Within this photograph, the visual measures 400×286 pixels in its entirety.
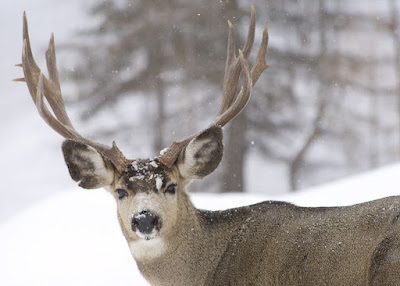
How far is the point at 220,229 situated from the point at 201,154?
54 cm

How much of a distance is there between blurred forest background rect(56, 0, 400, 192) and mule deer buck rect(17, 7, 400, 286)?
27.9 feet

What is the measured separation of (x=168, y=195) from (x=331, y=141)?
429 inches

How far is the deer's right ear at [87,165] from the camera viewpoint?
17.0 feet

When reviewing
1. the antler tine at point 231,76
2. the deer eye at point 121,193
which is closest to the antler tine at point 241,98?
the antler tine at point 231,76

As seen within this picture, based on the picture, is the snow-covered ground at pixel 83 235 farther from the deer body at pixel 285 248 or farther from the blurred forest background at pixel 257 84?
the blurred forest background at pixel 257 84

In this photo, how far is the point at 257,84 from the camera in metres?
14.4

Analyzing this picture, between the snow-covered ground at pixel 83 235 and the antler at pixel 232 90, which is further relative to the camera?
the snow-covered ground at pixel 83 235

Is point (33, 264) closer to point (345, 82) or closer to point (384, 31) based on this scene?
point (345, 82)

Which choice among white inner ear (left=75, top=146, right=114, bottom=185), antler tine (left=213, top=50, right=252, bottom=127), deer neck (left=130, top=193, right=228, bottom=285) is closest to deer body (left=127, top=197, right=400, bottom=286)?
deer neck (left=130, top=193, right=228, bottom=285)

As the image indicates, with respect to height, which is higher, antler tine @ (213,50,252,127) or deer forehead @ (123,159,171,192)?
antler tine @ (213,50,252,127)

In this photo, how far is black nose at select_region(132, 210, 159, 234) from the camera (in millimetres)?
4720

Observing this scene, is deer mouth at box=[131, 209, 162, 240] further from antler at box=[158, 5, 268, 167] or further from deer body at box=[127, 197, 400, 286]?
antler at box=[158, 5, 268, 167]

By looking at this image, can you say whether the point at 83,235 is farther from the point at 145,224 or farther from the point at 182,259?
the point at 145,224

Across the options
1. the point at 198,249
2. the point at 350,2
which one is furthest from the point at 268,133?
the point at 198,249
